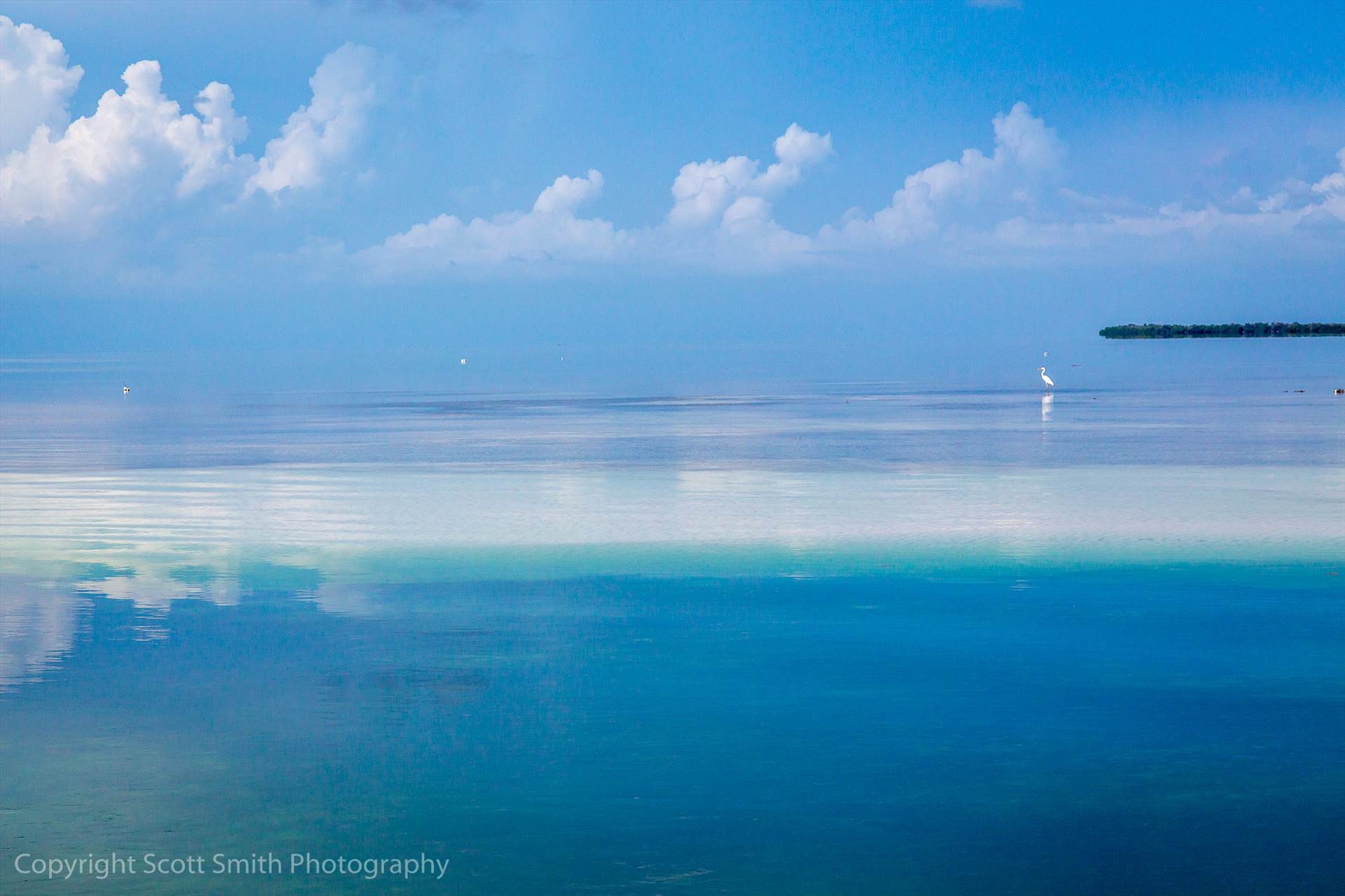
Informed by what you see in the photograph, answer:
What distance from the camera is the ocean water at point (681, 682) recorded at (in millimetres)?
7855

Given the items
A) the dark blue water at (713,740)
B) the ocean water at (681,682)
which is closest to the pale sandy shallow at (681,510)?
the ocean water at (681,682)

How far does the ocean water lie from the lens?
786 centimetres

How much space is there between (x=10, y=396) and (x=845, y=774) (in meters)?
54.0

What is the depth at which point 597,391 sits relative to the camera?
185 ft

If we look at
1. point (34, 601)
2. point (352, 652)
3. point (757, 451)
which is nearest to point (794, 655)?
point (352, 652)

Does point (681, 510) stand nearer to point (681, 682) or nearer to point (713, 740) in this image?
point (681, 682)

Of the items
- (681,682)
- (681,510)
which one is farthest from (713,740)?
(681,510)

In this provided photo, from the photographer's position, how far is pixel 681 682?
11.1 meters

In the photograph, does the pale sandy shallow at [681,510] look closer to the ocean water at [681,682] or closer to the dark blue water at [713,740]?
the ocean water at [681,682]

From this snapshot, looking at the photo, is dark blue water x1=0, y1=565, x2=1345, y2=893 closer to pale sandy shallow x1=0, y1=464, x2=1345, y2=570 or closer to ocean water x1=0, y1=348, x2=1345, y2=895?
ocean water x1=0, y1=348, x2=1345, y2=895

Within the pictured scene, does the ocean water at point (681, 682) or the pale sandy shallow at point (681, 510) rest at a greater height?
the pale sandy shallow at point (681, 510)

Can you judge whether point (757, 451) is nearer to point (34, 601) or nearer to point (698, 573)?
point (698, 573)

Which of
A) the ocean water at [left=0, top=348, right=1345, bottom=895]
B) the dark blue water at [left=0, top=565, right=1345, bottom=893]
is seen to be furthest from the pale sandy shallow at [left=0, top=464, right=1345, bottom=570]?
the dark blue water at [left=0, top=565, right=1345, bottom=893]

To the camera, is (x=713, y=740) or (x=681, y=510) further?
(x=681, y=510)
